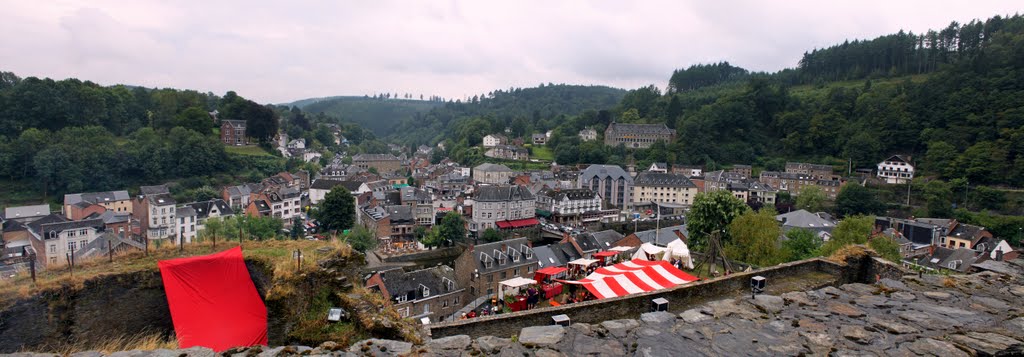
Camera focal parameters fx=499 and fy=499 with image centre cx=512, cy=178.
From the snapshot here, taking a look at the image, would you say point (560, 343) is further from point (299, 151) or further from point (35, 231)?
point (299, 151)

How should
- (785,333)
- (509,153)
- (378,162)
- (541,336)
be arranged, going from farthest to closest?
(509,153) < (378,162) < (785,333) < (541,336)

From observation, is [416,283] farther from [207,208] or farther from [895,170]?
[895,170]

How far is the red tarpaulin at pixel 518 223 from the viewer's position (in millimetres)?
44131

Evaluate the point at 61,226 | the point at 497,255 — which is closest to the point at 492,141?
the point at 497,255

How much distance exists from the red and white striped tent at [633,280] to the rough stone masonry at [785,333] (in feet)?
22.6

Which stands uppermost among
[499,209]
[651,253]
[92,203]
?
[651,253]

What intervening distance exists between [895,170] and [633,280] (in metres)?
57.8

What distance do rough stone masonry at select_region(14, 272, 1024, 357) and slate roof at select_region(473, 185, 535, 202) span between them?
132 feet

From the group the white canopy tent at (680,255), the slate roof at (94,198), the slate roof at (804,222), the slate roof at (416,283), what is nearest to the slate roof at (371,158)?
the slate roof at (94,198)

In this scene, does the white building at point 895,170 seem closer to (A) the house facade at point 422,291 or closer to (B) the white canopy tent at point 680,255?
(B) the white canopy tent at point 680,255

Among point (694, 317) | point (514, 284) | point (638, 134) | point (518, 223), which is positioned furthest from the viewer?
point (638, 134)

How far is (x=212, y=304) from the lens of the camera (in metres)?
6.49

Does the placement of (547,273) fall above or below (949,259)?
above

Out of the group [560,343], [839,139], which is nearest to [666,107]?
[839,139]
